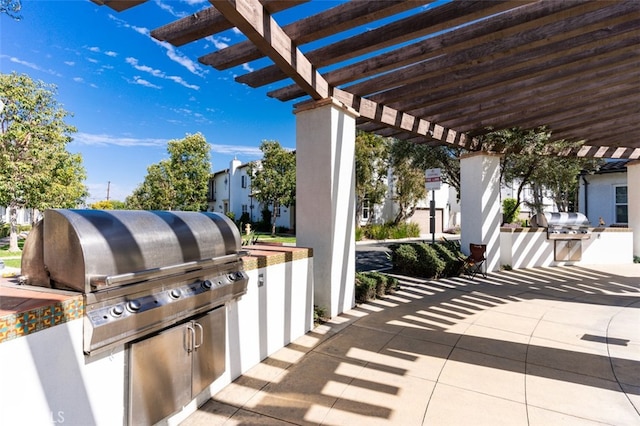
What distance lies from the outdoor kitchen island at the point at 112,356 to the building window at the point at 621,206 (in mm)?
19613

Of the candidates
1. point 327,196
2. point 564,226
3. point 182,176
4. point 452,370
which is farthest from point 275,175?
point 452,370


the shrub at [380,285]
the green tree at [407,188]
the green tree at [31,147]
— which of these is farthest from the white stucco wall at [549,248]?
the green tree at [31,147]

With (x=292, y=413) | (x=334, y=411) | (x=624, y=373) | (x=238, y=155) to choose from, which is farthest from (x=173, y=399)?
(x=238, y=155)

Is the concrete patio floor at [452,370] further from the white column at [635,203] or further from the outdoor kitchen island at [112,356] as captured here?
the white column at [635,203]

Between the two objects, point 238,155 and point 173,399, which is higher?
point 238,155

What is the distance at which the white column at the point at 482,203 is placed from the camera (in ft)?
28.7

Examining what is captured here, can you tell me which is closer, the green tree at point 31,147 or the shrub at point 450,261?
the shrub at point 450,261

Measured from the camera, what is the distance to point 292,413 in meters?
2.62

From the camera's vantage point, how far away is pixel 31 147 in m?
12.2

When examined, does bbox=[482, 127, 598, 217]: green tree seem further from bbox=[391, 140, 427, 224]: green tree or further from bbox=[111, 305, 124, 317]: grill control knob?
bbox=[111, 305, 124, 317]: grill control knob

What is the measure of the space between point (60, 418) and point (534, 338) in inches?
196

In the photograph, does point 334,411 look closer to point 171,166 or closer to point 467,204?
point 467,204

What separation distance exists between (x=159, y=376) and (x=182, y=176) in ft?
68.6

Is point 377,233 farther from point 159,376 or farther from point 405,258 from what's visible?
point 159,376
